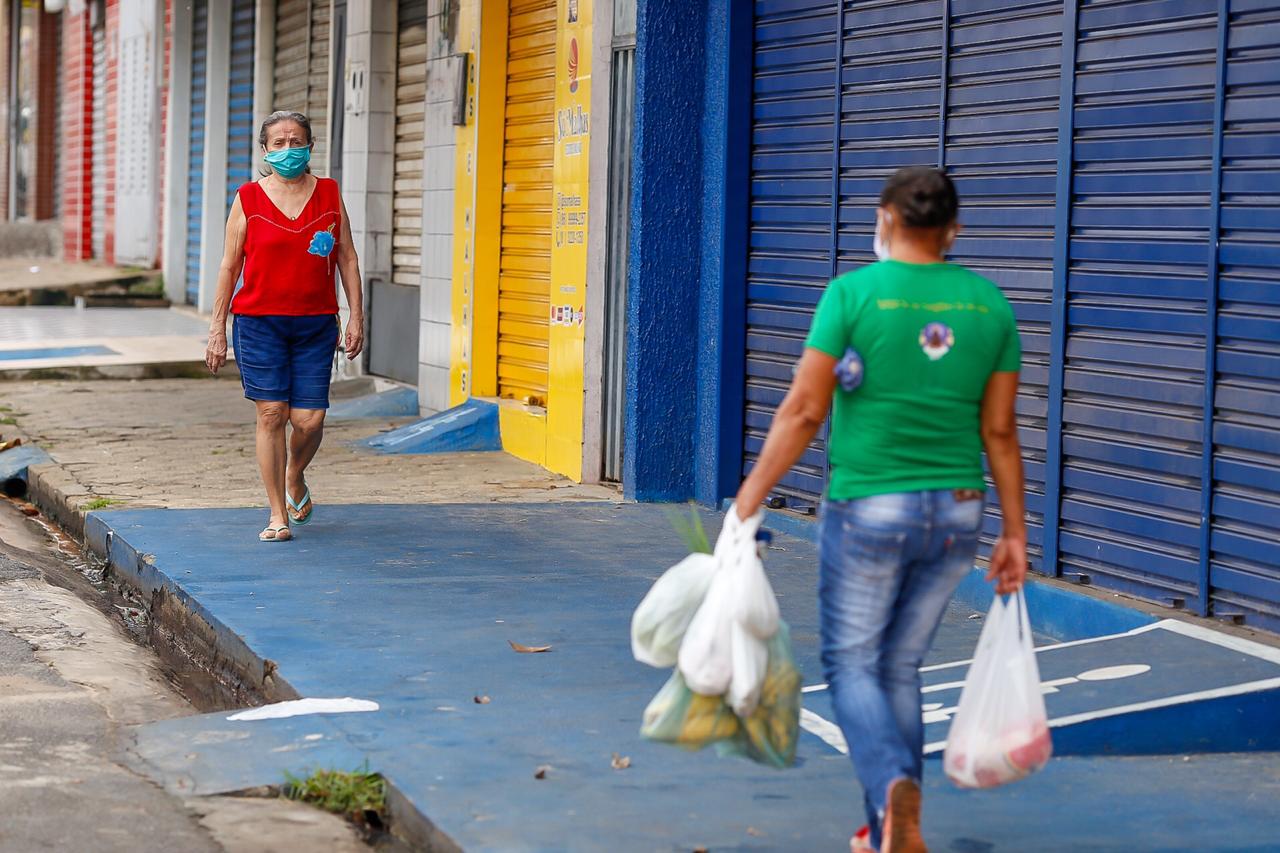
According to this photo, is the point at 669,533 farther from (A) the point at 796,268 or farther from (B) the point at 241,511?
(B) the point at 241,511

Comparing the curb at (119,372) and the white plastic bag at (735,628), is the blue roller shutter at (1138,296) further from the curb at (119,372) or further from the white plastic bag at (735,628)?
the curb at (119,372)

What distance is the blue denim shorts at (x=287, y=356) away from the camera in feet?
26.7

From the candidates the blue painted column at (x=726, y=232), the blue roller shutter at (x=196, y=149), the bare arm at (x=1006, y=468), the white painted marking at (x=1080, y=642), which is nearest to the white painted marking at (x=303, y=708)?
the white painted marking at (x=1080, y=642)

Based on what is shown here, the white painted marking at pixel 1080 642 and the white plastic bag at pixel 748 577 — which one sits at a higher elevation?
the white plastic bag at pixel 748 577

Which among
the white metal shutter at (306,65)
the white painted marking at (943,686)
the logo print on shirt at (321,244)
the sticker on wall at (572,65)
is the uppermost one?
the white metal shutter at (306,65)

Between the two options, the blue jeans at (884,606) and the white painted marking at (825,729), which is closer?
the blue jeans at (884,606)

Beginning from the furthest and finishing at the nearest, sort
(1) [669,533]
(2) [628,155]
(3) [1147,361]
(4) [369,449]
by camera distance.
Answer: (4) [369,449], (2) [628,155], (1) [669,533], (3) [1147,361]

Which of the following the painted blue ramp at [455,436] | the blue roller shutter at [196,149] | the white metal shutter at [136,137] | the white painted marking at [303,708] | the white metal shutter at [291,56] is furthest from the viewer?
the white metal shutter at [136,137]

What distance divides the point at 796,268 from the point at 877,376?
4954mm

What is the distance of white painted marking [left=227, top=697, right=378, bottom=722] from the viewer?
5.55 m

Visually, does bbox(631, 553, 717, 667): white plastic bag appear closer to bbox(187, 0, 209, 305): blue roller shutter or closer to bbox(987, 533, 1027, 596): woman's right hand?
bbox(987, 533, 1027, 596): woman's right hand

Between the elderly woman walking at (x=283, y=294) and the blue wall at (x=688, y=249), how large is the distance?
5.85ft

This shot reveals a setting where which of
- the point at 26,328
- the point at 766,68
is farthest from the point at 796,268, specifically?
the point at 26,328

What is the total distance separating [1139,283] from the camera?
260 inches
